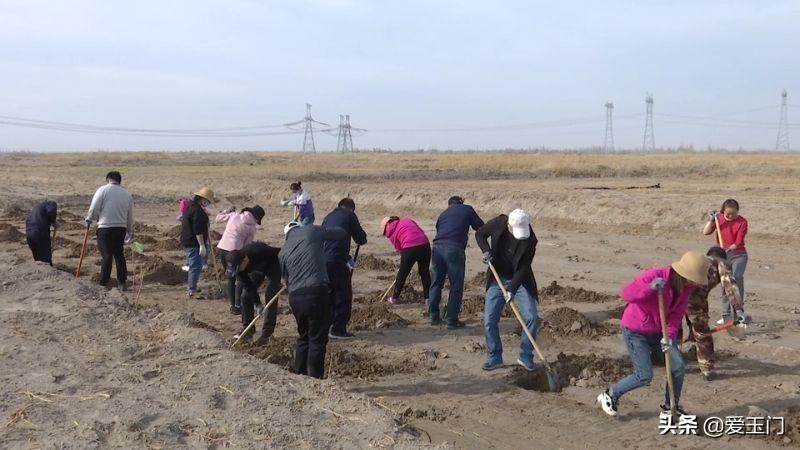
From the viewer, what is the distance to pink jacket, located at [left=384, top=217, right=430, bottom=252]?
10000 mm

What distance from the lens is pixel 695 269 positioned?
550 cm

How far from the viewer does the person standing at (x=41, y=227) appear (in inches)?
455

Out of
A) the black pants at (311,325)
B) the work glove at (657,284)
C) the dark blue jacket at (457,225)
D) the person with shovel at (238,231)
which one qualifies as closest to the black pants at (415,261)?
the dark blue jacket at (457,225)

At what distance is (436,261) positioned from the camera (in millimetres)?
9172

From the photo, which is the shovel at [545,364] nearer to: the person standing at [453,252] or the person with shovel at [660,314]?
the person with shovel at [660,314]

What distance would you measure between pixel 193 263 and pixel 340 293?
3.54m

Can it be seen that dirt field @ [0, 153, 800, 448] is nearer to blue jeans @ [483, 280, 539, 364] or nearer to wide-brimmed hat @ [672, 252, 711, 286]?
blue jeans @ [483, 280, 539, 364]

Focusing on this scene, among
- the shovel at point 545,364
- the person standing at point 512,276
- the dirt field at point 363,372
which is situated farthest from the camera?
the person standing at point 512,276

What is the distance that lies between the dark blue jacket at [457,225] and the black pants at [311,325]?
282 centimetres

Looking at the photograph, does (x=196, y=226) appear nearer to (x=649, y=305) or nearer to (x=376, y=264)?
(x=376, y=264)

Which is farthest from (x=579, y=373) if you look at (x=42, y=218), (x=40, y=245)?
(x=40, y=245)

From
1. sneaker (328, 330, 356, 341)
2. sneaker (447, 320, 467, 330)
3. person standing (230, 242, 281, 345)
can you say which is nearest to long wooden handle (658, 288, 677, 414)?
sneaker (447, 320, 467, 330)

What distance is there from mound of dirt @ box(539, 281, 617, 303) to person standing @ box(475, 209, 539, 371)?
3.60 meters

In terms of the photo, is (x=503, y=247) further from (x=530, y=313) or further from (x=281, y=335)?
→ (x=281, y=335)
